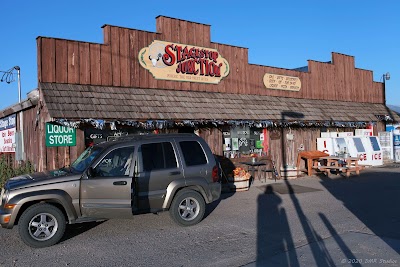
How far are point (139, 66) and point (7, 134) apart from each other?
18.0ft

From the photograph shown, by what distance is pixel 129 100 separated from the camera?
12.4 m

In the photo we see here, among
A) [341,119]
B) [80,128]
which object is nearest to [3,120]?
[80,128]

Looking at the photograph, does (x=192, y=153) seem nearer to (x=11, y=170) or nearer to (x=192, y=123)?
(x=192, y=123)

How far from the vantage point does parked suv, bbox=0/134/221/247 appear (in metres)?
6.99

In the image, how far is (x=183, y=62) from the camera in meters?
14.5

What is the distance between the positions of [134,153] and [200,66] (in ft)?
25.0

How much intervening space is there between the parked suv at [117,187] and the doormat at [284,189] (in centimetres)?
453

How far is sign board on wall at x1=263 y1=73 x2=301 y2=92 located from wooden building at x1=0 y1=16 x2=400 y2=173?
0.05m

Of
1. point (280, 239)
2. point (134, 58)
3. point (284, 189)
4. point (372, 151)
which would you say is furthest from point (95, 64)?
point (372, 151)

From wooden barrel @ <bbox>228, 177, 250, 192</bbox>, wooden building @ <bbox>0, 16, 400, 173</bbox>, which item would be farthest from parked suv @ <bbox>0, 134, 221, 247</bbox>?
wooden barrel @ <bbox>228, 177, 250, 192</bbox>

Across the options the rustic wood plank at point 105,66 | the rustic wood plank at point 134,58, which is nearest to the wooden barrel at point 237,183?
the rustic wood plank at point 134,58

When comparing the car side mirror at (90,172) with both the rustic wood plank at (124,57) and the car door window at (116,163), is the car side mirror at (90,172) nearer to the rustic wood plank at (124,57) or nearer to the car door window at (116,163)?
the car door window at (116,163)

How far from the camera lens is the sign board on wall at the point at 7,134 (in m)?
13.7

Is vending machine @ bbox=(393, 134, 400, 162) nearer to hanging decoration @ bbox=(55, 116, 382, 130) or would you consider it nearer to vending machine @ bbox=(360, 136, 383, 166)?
Result: vending machine @ bbox=(360, 136, 383, 166)
